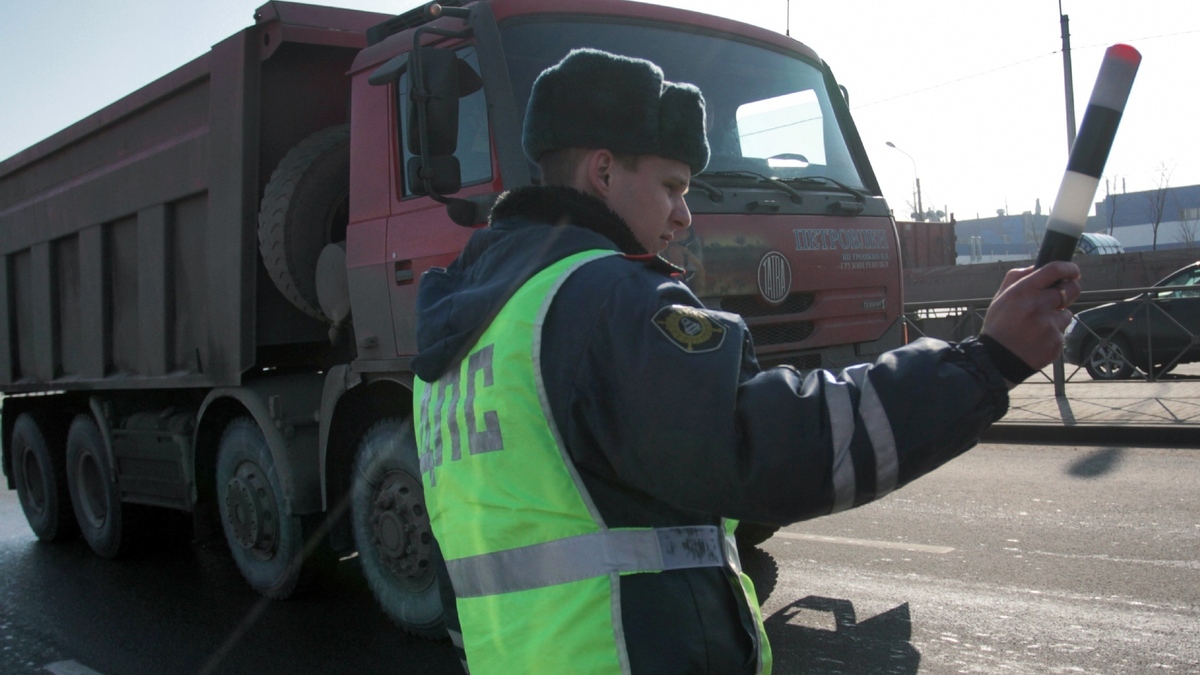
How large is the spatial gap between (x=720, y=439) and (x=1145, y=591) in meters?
4.40

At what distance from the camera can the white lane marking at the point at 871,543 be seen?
5.98 metres

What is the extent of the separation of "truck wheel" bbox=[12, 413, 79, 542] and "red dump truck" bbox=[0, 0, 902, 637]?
1063 mm

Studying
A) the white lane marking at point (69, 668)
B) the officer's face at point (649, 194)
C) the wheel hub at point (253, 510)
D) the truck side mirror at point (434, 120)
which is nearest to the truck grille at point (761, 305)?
the truck side mirror at point (434, 120)

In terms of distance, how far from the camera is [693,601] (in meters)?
1.42

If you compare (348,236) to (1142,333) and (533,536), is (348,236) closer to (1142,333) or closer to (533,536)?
(533,536)

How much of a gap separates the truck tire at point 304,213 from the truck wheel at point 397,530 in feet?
3.11

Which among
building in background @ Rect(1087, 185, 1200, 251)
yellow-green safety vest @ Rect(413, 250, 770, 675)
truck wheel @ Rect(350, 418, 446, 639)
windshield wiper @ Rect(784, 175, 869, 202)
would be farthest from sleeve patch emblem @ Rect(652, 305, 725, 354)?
building in background @ Rect(1087, 185, 1200, 251)

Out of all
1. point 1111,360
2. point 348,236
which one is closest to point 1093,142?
point 348,236

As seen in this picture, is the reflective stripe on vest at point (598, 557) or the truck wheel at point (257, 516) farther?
the truck wheel at point (257, 516)

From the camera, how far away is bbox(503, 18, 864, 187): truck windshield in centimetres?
455

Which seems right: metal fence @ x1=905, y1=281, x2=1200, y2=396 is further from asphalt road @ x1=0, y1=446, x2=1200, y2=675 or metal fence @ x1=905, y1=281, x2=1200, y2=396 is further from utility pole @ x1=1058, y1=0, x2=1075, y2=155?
asphalt road @ x1=0, y1=446, x2=1200, y2=675

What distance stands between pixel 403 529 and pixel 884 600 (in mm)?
2249

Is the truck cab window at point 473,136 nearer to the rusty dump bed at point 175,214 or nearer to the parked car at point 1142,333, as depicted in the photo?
the rusty dump bed at point 175,214

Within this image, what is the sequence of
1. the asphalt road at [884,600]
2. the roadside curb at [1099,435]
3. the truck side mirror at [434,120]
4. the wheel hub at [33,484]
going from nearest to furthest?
1. the truck side mirror at [434,120]
2. the asphalt road at [884,600]
3. the wheel hub at [33,484]
4. the roadside curb at [1099,435]
